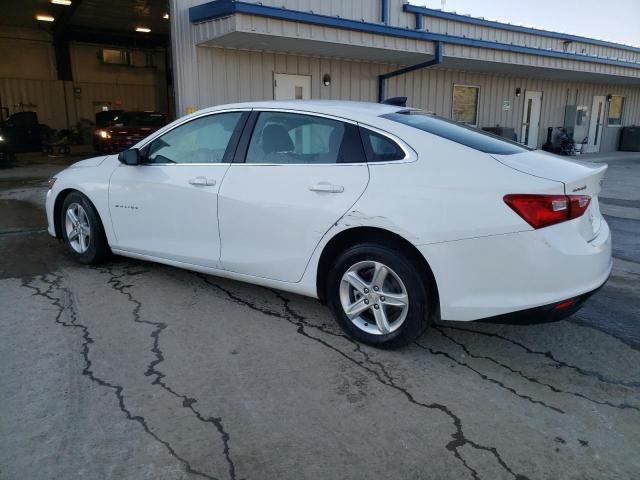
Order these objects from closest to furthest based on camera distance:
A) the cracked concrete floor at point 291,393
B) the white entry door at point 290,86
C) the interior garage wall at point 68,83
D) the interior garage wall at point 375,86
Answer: the cracked concrete floor at point 291,393 < the interior garage wall at point 375,86 < the white entry door at point 290,86 < the interior garage wall at point 68,83

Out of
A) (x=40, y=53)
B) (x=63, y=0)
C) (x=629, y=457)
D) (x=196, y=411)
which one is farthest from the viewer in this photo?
(x=40, y=53)

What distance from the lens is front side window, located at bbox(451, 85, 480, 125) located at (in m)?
16.2

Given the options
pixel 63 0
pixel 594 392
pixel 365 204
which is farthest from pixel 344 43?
pixel 63 0

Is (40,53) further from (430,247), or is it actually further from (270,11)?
(430,247)

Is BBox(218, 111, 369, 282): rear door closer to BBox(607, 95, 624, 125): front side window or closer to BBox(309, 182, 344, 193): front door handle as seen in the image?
BBox(309, 182, 344, 193): front door handle

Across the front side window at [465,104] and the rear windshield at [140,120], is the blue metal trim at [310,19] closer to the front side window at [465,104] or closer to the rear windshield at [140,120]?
the front side window at [465,104]

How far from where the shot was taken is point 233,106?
13.6 ft

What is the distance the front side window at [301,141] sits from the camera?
3441 mm

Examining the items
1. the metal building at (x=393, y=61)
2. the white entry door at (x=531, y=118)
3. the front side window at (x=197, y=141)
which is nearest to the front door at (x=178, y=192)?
the front side window at (x=197, y=141)

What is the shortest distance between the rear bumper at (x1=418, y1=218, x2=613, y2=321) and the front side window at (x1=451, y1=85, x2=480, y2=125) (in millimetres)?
13921

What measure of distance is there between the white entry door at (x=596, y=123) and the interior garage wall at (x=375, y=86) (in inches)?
13.4

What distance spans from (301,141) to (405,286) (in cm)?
132

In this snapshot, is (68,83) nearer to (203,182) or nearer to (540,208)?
(203,182)

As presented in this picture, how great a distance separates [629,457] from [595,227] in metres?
1.37
